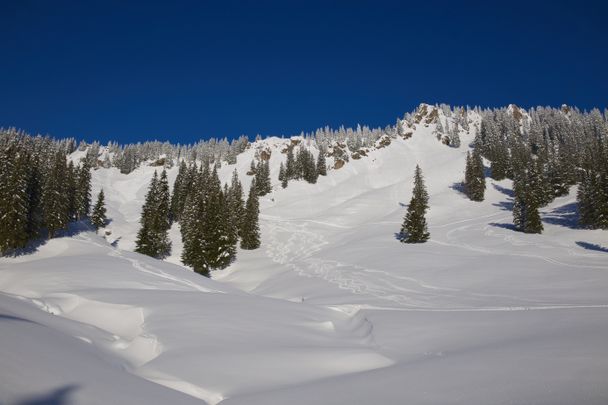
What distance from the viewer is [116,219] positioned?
81.2 metres

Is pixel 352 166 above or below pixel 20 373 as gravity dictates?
above

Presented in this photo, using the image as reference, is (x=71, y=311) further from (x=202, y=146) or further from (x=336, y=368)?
(x=202, y=146)

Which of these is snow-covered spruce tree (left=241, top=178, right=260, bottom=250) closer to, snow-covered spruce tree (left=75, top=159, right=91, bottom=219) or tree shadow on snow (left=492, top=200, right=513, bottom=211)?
snow-covered spruce tree (left=75, top=159, right=91, bottom=219)

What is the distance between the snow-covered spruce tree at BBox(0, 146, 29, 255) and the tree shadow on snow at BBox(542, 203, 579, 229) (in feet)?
257

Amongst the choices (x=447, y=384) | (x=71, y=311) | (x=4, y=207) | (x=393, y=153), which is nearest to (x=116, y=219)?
(x=4, y=207)

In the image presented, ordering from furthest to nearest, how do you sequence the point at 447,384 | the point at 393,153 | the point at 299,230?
1. the point at 393,153
2. the point at 299,230
3. the point at 447,384

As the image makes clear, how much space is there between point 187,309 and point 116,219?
81.1 meters

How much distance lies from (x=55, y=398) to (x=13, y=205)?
149 feet

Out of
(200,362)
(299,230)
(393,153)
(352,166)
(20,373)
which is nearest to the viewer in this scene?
(20,373)

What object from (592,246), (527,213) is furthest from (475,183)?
(592,246)

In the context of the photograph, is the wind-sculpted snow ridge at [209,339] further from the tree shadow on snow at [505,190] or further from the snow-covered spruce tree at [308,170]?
the snow-covered spruce tree at [308,170]

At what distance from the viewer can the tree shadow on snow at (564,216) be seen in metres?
57.5

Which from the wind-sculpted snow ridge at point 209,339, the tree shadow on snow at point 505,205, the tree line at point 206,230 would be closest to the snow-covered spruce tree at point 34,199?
the tree line at point 206,230

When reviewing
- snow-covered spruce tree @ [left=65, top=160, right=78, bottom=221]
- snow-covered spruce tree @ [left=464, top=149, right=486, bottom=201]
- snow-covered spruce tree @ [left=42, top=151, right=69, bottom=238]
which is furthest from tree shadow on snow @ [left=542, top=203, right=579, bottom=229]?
snow-covered spruce tree @ [left=65, top=160, right=78, bottom=221]
